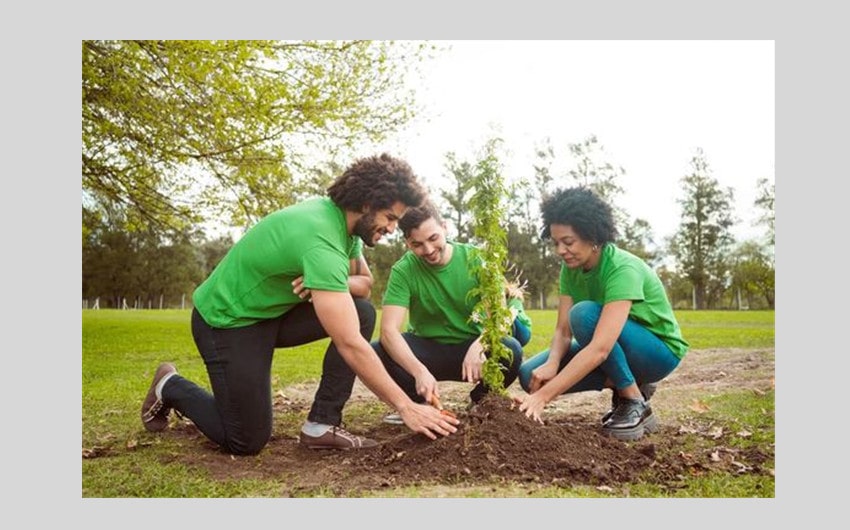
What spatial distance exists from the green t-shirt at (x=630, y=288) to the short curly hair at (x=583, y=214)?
140mm

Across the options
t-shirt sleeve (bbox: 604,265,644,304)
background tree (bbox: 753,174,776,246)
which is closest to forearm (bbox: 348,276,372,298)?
t-shirt sleeve (bbox: 604,265,644,304)

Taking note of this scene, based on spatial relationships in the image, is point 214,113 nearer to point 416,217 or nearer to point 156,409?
point 156,409

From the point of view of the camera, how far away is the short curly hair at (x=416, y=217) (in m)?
4.45

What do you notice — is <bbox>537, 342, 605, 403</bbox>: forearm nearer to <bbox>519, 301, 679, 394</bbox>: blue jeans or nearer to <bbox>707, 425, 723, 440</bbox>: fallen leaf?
<bbox>519, 301, 679, 394</bbox>: blue jeans

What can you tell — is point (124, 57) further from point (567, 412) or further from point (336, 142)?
point (567, 412)

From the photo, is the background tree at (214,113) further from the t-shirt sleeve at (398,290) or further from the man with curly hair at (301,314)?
the man with curly hair at (301,314)

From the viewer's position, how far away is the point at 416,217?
14.8 feet

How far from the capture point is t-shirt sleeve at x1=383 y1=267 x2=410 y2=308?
4.90 m

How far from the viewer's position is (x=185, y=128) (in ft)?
26.9

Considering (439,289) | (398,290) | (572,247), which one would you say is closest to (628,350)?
(572,247)

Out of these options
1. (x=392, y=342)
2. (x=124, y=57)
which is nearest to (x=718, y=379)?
(x=392, y=342)

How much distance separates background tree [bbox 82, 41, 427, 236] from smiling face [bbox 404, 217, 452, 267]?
3098 millimetres

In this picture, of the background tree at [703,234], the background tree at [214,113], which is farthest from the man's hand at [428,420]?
the background tree at [214,113]

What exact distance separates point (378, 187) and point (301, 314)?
107 cm
